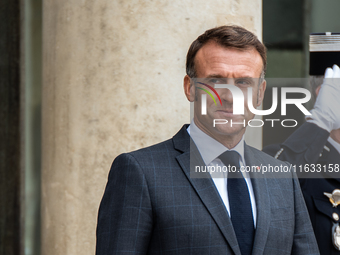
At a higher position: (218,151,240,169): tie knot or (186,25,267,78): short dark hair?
(186,25,267,78): short dark hair

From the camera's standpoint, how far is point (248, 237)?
1.94m

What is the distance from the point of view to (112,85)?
9.80 ft

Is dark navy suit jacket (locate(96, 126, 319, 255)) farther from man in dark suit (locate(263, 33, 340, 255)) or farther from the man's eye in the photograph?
man in dark suit (locate(263, 33, 340, 255))

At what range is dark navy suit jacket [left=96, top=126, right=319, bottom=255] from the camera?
1.87 metres

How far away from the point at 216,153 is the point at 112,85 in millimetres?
1137

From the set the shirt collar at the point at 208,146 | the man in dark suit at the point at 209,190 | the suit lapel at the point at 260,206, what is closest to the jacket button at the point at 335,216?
the man in dark suit at the point at 209,190

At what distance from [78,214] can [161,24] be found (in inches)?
54.6

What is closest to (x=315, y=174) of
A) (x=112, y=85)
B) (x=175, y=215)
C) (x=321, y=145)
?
(x=321, y=145)

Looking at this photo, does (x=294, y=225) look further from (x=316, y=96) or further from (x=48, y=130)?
(x=48, y=130)

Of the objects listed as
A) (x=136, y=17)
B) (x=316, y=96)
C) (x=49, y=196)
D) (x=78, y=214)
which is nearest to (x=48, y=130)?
(x=49, y=196)

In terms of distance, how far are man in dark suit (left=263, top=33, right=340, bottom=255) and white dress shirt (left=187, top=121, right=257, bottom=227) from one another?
0.69m

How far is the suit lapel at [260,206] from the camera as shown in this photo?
1921mm

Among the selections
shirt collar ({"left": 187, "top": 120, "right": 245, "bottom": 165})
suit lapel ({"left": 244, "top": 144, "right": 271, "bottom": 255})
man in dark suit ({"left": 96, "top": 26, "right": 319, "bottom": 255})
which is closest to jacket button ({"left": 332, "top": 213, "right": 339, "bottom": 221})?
man in dark suit ({"left": 96, "top": 26, "right": 319, "bottom": 255})

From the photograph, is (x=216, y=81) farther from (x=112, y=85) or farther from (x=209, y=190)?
(x=112, y=85)
